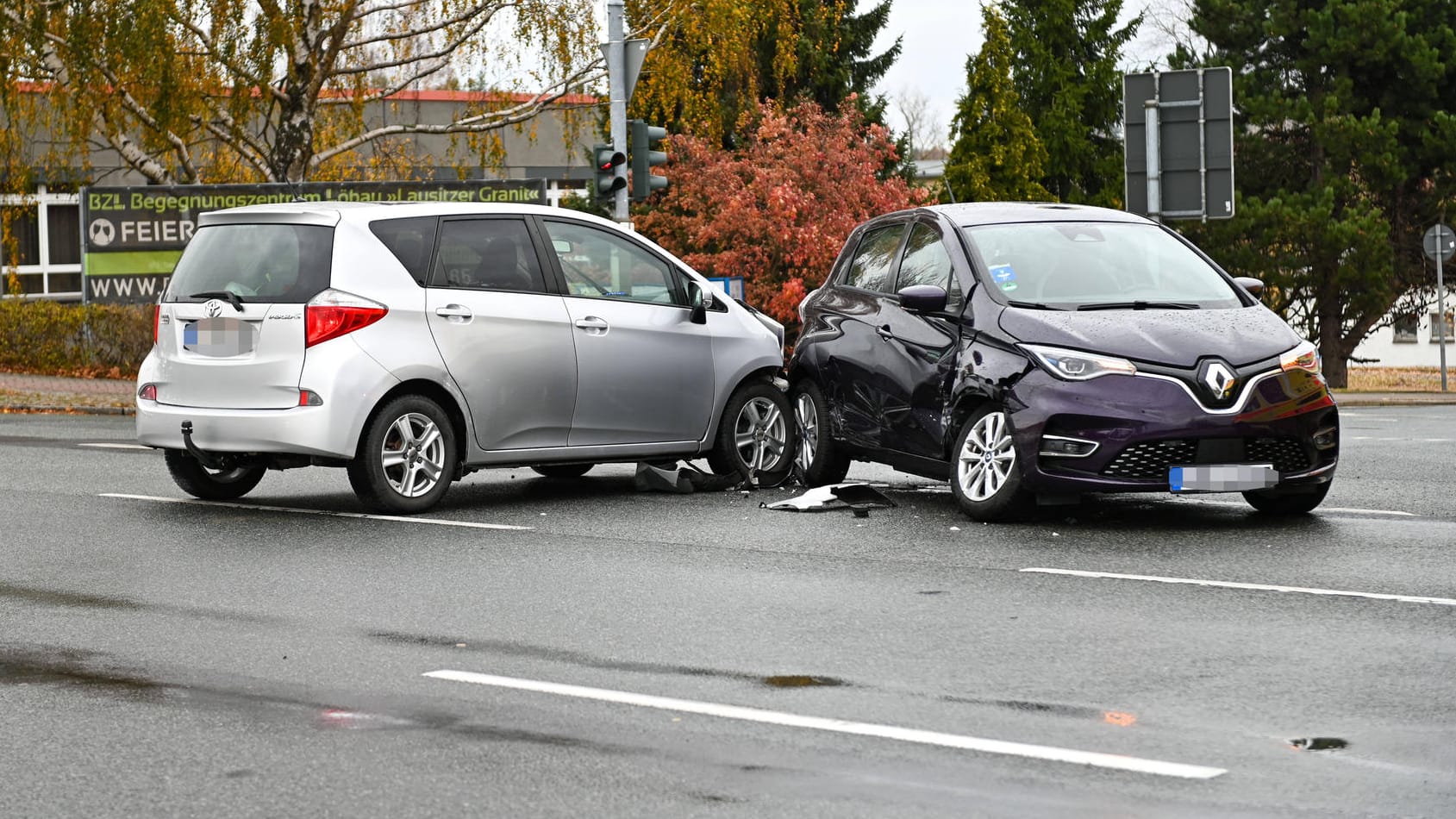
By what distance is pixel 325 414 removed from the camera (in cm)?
1059

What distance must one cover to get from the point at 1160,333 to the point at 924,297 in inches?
55.6

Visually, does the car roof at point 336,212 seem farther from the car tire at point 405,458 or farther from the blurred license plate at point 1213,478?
the blurred license plate at point 1213,478

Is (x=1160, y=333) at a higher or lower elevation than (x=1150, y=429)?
higher

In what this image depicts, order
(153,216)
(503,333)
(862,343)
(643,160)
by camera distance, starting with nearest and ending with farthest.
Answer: (503,333) < (862,343) < (643,160) < (153,216)

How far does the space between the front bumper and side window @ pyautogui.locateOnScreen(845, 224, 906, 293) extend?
2.13 metres

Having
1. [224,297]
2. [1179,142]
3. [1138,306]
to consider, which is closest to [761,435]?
[1138,306]

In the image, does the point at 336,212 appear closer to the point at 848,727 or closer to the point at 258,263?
the point at 258,263

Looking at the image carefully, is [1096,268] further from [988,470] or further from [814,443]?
[814,443]

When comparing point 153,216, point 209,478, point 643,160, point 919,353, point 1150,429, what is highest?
point 643,160

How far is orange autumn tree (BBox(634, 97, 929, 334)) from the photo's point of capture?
4122 cm

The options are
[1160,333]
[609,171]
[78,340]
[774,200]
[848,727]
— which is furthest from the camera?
[774,200]

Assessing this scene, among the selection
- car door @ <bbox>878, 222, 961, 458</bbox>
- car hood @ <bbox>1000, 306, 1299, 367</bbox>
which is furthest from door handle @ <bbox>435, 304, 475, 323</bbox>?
car hood @ <bbox>1000, 306, 1299, 367</bbox>

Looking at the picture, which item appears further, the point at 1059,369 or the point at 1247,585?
the point at 1059,369

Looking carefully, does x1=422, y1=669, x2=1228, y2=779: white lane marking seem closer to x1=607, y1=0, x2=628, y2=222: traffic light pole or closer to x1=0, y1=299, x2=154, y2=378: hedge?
x1=607, y1=0, x2=628, y2=222: traffic light pole
